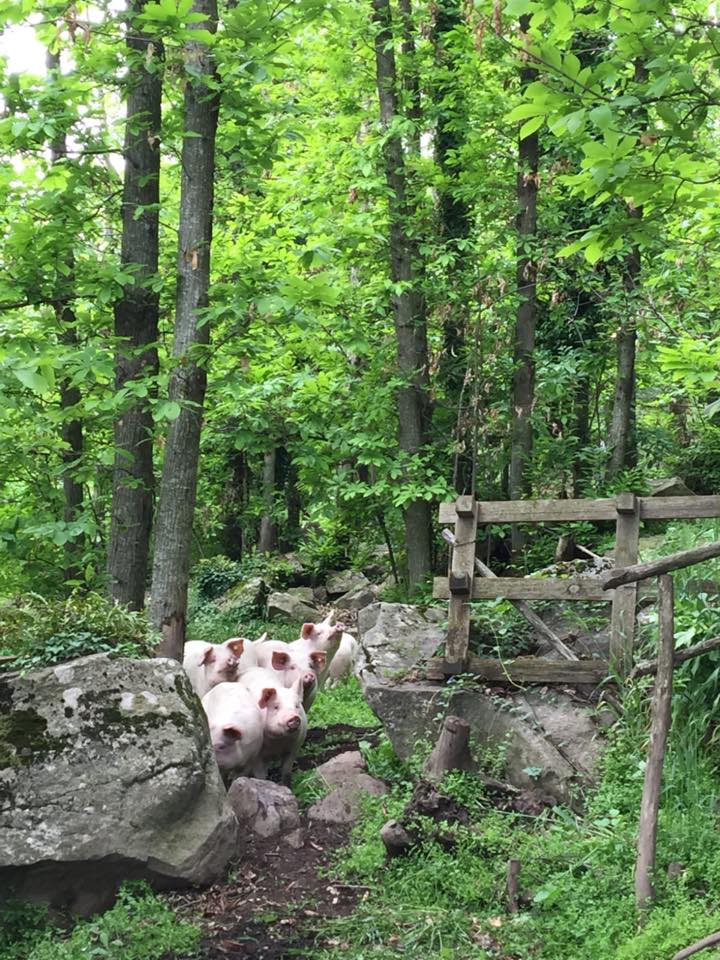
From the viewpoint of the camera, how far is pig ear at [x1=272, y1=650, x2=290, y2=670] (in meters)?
8.31

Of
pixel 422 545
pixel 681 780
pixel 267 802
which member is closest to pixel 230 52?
pixel 267 802

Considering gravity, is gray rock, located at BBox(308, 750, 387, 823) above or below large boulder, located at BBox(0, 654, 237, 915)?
below

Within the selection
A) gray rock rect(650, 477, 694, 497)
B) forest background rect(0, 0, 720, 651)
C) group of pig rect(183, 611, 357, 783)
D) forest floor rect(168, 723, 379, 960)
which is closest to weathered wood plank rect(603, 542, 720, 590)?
forest background rect(0, 0, 720, 651)

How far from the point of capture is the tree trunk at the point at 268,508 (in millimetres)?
17844

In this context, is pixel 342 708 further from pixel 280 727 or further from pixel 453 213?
pixel 453 213

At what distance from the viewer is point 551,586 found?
7.23 metres

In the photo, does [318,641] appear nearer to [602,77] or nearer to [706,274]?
[706,274]

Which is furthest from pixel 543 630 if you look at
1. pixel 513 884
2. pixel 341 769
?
pixel 513 884

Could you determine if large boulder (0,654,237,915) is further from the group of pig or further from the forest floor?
the group of pig

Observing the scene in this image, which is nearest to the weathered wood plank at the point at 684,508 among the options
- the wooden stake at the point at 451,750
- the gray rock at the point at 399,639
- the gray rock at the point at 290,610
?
the wooden stake at the point at 451,750

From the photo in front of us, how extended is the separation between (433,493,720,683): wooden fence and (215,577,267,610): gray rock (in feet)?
25.8

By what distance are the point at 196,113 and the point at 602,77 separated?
14.1 feet

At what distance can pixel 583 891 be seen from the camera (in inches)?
189

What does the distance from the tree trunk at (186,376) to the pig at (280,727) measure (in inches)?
33.3
